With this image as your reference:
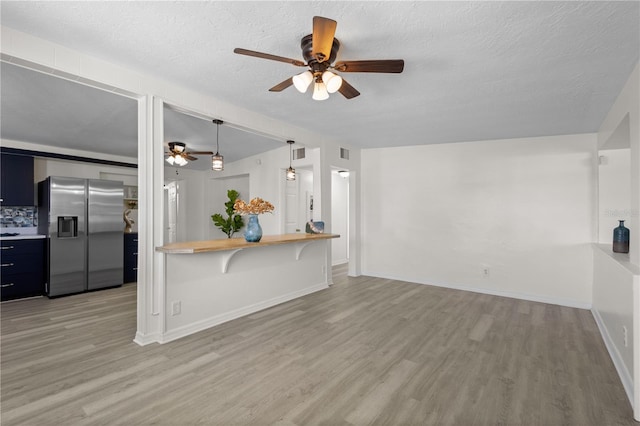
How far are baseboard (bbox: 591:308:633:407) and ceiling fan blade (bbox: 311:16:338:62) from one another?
3077 millimetres

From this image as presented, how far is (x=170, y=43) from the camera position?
2.29 metres

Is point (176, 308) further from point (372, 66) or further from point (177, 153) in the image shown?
point (372, 66)

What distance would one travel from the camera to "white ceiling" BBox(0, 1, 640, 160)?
189 centimetres

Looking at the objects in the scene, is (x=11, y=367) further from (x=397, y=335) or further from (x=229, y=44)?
(x=397, y=335)

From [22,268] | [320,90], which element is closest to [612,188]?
[320,90]

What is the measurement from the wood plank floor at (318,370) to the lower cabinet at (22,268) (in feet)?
Result: 2.36

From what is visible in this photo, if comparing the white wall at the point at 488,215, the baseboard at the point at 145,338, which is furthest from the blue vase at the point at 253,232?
the white wall at the point at 488,215

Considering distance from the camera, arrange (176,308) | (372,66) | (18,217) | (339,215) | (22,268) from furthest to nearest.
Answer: (339,215) → (18,217) → (22,268) → (176,308) → (372,66)

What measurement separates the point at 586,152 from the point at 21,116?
7.33 meters

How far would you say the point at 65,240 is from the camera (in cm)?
473

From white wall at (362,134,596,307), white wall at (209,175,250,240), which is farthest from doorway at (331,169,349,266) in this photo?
white wall at (209,175,250,240)

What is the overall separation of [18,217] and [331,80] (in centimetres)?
589

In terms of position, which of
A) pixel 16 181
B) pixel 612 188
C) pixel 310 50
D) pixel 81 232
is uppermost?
pixel 310 50

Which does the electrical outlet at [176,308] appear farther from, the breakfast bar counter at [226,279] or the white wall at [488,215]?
the white wall at [488,215]
